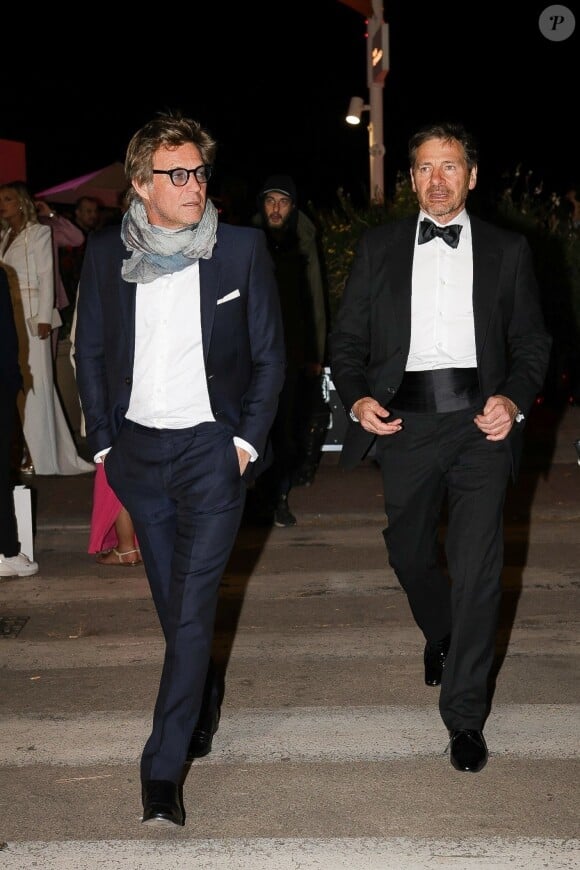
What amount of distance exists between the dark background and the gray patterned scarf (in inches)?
1734

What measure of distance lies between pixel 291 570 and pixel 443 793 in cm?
386

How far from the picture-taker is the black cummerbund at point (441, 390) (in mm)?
5062

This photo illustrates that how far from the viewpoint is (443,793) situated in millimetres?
4570

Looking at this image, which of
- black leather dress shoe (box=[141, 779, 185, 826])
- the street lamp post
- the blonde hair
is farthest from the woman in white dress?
the street lamp post

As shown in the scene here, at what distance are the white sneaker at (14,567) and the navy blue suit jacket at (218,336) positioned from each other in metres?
3.84

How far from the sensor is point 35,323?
36.9 ft

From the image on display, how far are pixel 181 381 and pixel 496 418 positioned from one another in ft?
3.74

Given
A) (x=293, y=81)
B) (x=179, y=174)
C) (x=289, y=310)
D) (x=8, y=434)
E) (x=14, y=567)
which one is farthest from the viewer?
(x=293, y=81)

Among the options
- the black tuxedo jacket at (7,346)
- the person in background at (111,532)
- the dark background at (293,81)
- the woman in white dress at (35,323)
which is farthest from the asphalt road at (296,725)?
the dark background at (293,81)

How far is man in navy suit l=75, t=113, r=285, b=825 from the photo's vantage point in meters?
4.39

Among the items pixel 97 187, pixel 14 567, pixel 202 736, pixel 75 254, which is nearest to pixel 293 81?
pixel 97 187

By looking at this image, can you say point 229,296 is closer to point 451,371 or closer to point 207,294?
point 207,294

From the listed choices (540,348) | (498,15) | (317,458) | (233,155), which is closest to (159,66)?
(233,155)

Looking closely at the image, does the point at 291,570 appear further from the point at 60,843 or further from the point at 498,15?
the point at 498,15
